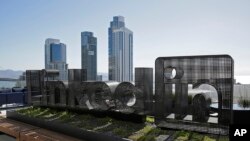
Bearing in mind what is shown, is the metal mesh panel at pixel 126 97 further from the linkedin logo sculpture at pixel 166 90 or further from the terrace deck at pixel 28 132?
the terrace deck at pixel 28 132

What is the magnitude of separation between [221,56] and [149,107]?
386 centimetres

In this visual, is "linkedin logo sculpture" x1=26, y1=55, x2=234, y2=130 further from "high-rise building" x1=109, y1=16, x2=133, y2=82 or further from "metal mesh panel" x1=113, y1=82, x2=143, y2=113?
"high-rise building" x1=109, y1=16, x2=133, y2=82

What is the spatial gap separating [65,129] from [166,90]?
4610 mm

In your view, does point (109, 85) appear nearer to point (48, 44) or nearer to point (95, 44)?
point (95, 44)

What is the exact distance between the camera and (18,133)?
36.1 feet

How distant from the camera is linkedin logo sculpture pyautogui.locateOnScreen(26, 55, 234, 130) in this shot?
9.23m

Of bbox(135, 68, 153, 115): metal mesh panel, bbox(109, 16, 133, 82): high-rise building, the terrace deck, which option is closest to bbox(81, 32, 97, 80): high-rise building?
bbox(109, 16, 133, 82): high-rise building

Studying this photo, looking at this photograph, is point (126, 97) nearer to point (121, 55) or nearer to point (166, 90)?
point (166, 90)

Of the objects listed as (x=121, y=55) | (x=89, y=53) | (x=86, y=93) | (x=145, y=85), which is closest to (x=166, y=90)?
(x=145, y=85)

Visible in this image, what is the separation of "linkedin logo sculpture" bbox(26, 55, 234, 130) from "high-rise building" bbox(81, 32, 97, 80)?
126 meters

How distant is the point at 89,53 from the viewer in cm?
15850

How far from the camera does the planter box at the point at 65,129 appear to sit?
366 inches

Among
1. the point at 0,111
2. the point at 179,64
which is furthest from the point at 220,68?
the point at 0,111

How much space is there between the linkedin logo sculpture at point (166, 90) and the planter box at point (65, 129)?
2.07 m
